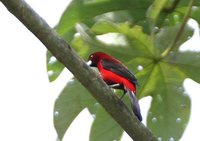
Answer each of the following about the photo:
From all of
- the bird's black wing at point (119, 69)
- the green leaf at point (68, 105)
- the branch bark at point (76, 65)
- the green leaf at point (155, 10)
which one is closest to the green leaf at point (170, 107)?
the bird's black wing at point (119, 69)

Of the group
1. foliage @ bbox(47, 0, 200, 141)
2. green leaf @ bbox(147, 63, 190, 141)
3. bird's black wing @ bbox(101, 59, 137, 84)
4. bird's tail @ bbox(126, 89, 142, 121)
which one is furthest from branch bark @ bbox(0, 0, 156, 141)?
green leaf @ bbox(147, 63, 190, 141)

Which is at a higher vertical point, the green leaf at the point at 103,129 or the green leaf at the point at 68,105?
the green leaf at the point at 68,105

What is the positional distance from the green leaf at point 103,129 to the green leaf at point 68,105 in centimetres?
10

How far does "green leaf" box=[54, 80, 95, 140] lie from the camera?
279 cm

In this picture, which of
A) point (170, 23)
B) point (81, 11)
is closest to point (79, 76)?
point (81, 11)

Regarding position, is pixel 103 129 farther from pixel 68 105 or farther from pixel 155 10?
pixel 155 10

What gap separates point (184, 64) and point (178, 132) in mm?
382

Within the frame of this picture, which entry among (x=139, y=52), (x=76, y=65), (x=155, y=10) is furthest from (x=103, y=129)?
(x=76, y=65)

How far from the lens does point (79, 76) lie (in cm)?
199

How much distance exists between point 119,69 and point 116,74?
0.07 metres

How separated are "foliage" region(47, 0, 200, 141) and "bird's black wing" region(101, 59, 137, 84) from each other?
0.04 meters

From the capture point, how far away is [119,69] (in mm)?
2854

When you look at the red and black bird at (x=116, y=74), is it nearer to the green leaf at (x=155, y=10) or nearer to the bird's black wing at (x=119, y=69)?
the bird's black wing at (x=119, y=69)

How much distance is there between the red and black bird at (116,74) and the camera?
2816 mm
